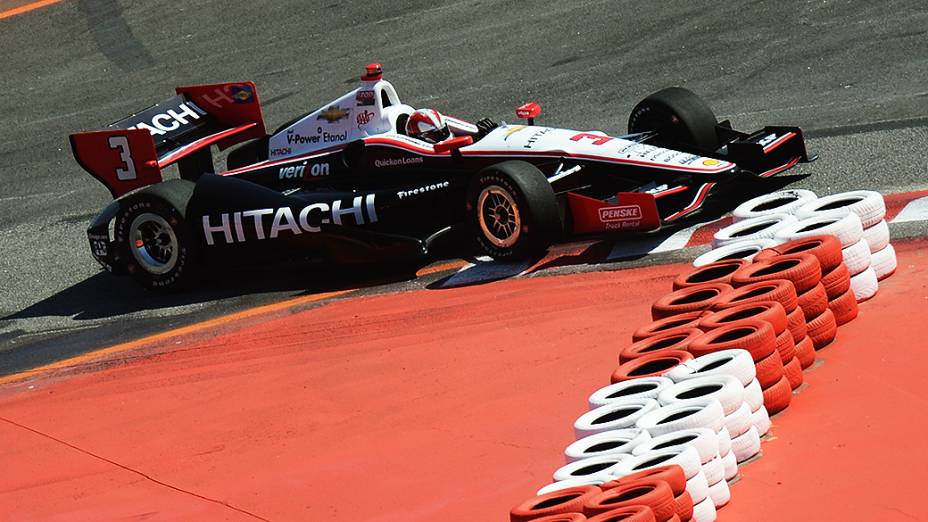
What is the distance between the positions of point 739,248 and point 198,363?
4.12 meters

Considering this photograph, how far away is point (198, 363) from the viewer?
10242 millimetres

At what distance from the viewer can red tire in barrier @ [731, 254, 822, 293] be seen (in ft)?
25.7

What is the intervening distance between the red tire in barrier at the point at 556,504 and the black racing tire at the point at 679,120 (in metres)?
5.92

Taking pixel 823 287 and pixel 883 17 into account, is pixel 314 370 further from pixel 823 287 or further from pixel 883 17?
pixel 883 17

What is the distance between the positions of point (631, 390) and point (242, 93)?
275 inches

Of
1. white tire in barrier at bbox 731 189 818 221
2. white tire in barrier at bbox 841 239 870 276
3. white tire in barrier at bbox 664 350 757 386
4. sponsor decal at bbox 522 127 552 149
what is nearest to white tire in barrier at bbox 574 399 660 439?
white tire in barrier at bbox 664 350 757 386

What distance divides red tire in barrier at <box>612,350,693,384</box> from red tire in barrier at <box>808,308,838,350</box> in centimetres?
96

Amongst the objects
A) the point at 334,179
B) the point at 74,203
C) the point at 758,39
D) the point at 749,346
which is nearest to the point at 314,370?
the point at 334,179

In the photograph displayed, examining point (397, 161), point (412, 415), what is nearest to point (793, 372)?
point (412, 415)

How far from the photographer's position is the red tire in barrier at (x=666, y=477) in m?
5.74

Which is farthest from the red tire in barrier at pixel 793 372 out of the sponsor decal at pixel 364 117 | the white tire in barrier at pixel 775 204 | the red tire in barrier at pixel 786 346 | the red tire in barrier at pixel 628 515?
the sponsor decal at pixel 364 117

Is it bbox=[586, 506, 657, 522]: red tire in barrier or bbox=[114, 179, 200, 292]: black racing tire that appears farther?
bbox=[114, 179, 200, 292]: black racing tire

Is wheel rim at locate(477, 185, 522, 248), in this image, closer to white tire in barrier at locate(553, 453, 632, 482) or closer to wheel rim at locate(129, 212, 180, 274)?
wheel rim at locate(129, 212, 180, 274)

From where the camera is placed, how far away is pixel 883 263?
8.73 metres
